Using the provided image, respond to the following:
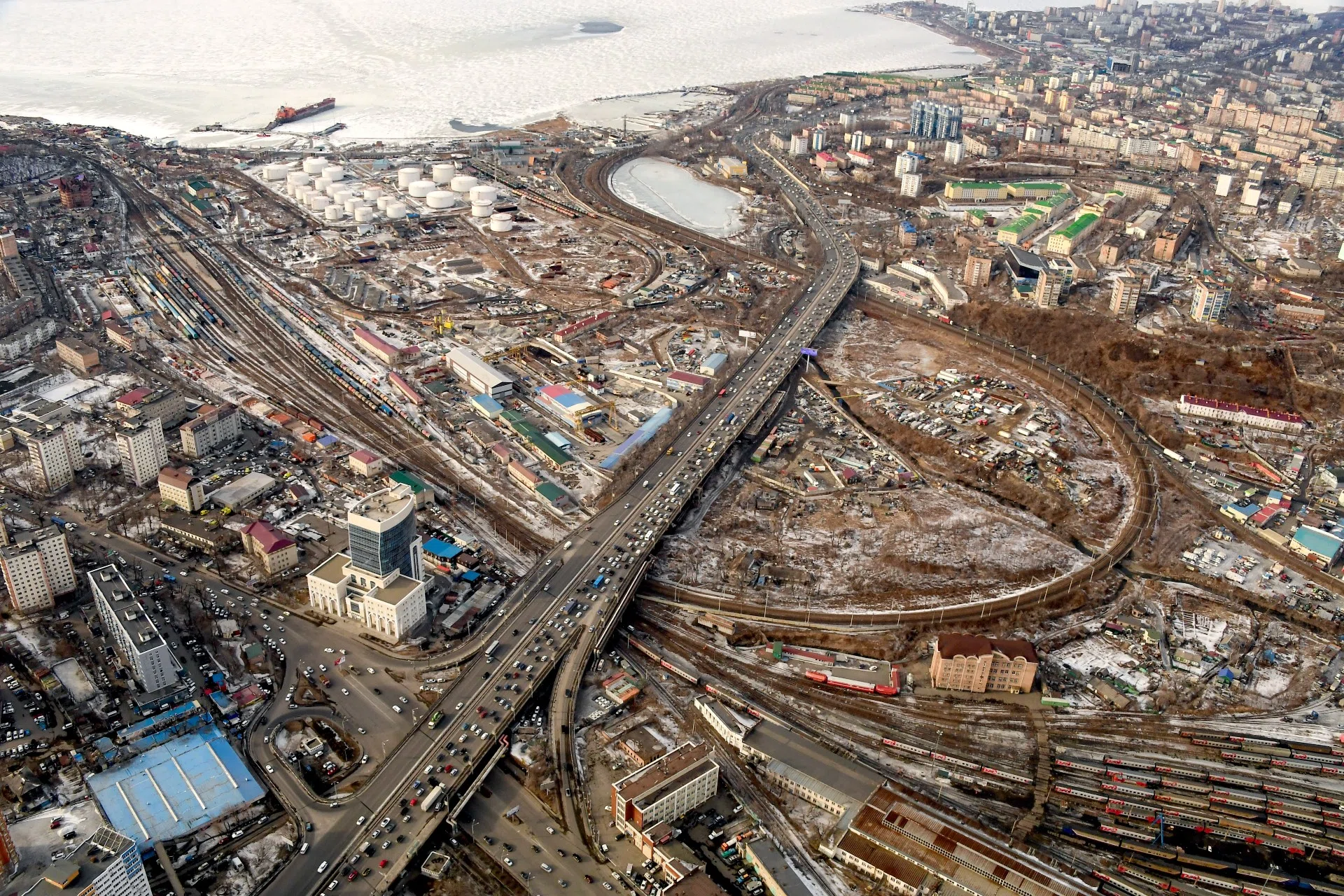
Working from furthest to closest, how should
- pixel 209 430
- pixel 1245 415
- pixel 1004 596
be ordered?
pixel 1245 415 < pixel 209 430 < pixel 1004 596

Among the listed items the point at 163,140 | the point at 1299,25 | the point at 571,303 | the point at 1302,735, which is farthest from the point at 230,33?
the point at 1299,25

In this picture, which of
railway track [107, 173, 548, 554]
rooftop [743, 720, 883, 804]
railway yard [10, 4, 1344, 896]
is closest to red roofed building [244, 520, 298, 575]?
railway yard [10, 4, 1344, 896]

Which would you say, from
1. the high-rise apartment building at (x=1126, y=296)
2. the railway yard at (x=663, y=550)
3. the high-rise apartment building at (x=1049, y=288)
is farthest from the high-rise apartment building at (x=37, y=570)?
the high-rise apartment building at (x=1126, y=296)

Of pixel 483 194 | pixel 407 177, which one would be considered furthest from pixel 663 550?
pixel 407 177

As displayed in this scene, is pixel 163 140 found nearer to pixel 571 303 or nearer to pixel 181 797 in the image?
pixel 571 303

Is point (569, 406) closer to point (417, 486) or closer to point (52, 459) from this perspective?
point (417, 486)

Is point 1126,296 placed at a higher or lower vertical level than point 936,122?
lower
